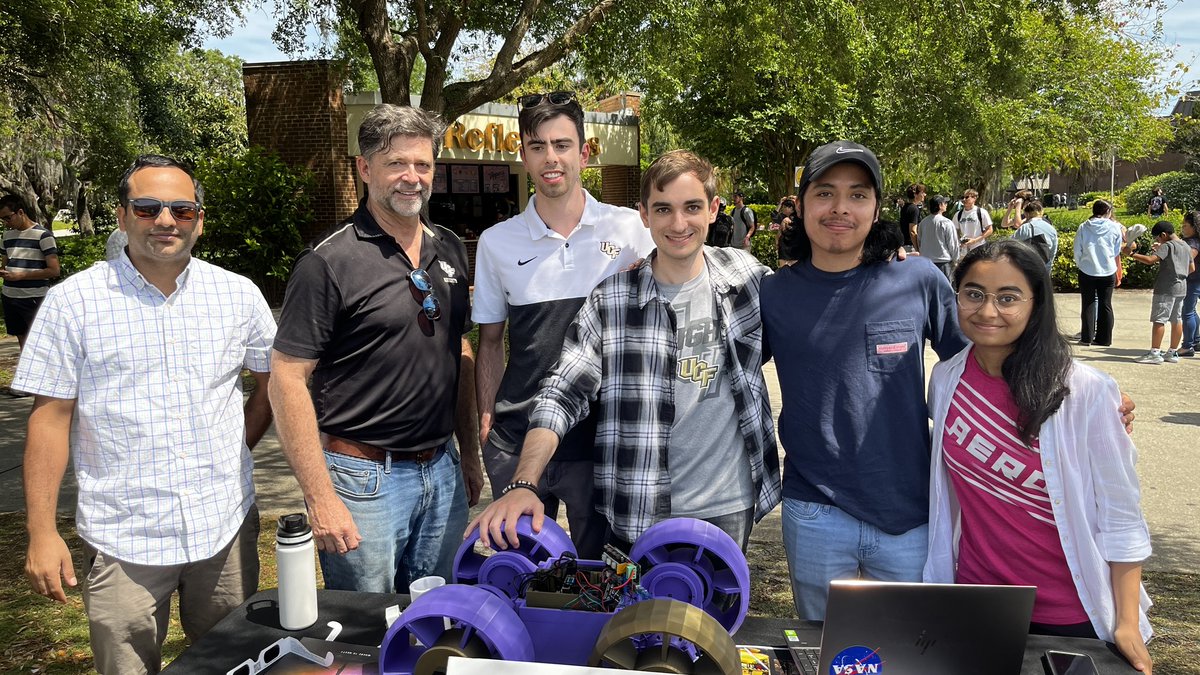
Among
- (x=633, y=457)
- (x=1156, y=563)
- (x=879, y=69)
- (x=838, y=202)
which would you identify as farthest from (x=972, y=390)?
(x=879, y=69)

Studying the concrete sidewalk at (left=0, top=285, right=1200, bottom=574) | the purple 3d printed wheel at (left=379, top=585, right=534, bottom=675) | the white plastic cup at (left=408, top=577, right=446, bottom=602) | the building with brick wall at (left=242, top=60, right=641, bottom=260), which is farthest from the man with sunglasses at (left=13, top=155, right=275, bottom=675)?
the building with brick wall at (left=242, top=60, right=641, bottom=260)

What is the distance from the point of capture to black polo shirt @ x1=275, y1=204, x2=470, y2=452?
2.62m

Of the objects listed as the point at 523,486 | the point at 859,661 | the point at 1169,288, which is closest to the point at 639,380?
the point at 523,486

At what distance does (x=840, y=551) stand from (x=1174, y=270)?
9754mm

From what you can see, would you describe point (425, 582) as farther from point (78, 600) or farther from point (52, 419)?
point (78, 600)

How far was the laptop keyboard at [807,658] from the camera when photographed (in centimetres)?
191

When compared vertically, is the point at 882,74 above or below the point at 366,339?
above

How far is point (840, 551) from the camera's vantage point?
8.00ft

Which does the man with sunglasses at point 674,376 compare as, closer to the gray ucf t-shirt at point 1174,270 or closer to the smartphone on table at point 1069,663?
the smartphone on table at point 1069,663

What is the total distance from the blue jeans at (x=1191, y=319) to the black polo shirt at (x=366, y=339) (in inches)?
421

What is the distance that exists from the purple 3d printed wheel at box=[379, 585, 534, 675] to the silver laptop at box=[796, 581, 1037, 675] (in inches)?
25.8

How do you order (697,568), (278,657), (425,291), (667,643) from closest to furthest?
(667,643) → (697,568) → (278,657) → (425,291)

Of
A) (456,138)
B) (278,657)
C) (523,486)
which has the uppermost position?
(456,138)

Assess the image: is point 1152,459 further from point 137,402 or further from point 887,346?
point 137,402
